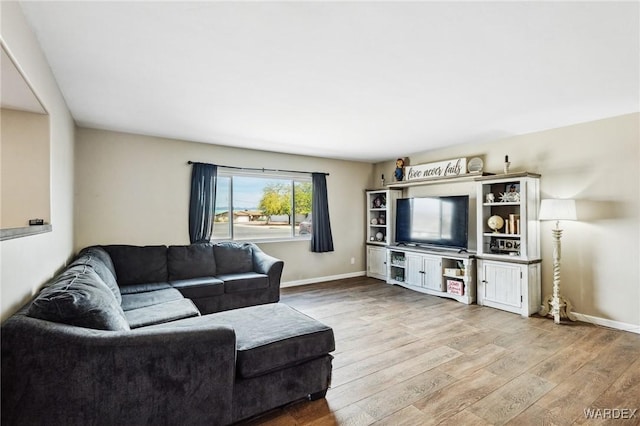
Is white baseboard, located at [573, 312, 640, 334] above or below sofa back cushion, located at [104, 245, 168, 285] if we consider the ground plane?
below

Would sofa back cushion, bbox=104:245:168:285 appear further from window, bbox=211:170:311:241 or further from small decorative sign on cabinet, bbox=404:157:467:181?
small decorative sign on cabinet, bbox=404:157:467:181

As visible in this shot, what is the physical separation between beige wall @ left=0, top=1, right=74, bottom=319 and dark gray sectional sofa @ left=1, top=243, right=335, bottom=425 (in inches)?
5.4

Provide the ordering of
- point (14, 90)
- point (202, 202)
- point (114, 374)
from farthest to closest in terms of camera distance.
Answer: point (202, 202) < point (14, 90) < point (114, 374)

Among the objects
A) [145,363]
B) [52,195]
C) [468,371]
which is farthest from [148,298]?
[468,371]

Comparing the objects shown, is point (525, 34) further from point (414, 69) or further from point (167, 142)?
point (167, 142)

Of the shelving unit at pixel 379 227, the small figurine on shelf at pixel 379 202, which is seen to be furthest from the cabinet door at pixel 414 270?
the small figurine on shelf at pixel 379 202

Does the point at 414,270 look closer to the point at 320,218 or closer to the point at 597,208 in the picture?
the point at 320,218

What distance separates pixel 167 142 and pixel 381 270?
4.26 meters

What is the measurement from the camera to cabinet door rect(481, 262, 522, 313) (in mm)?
3979

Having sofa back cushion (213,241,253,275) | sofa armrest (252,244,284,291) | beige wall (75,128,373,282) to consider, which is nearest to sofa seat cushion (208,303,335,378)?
sofa armrest (252,244,284,291)

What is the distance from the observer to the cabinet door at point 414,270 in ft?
16.7

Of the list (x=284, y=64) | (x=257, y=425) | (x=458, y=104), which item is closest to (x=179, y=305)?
(x=257, y=425)

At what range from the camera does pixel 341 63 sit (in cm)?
232

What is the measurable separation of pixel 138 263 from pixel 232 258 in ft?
3.79
